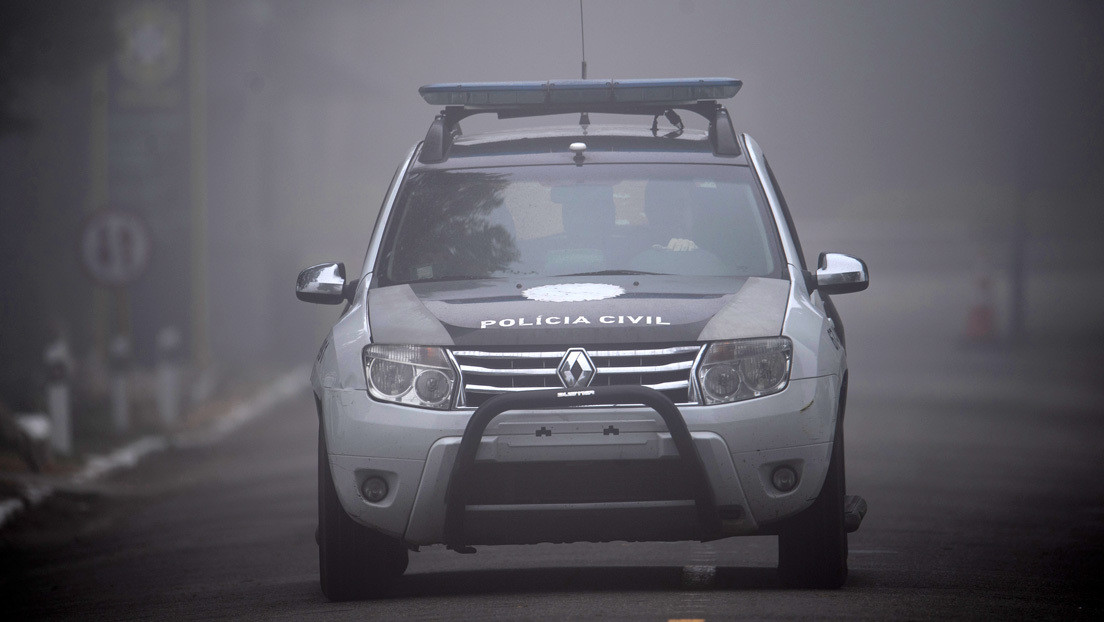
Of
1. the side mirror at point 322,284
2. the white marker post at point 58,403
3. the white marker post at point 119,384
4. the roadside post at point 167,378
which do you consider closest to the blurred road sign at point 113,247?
the white marker post at point 119,384

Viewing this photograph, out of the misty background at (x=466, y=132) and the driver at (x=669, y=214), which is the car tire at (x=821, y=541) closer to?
the driver at (x=669, y=214)

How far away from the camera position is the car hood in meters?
7.17

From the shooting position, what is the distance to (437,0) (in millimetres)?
110625

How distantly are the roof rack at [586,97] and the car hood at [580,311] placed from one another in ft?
2.77

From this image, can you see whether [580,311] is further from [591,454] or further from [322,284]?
[322,284]

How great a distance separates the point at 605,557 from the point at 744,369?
2418 mm

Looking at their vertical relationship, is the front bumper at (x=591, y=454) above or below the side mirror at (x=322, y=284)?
below

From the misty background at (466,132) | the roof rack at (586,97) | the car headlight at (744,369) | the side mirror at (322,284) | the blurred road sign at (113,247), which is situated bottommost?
the misty background at (466,132)

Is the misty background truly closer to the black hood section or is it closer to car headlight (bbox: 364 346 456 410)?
the black hood section

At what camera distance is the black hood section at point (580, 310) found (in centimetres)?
716

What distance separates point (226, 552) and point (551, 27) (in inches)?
3752

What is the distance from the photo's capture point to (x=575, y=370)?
280 inches

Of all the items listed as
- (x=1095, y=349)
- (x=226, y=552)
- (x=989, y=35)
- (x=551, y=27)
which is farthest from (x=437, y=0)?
(x=226, y=552)

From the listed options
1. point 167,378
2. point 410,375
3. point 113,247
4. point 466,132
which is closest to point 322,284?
point 410,375
